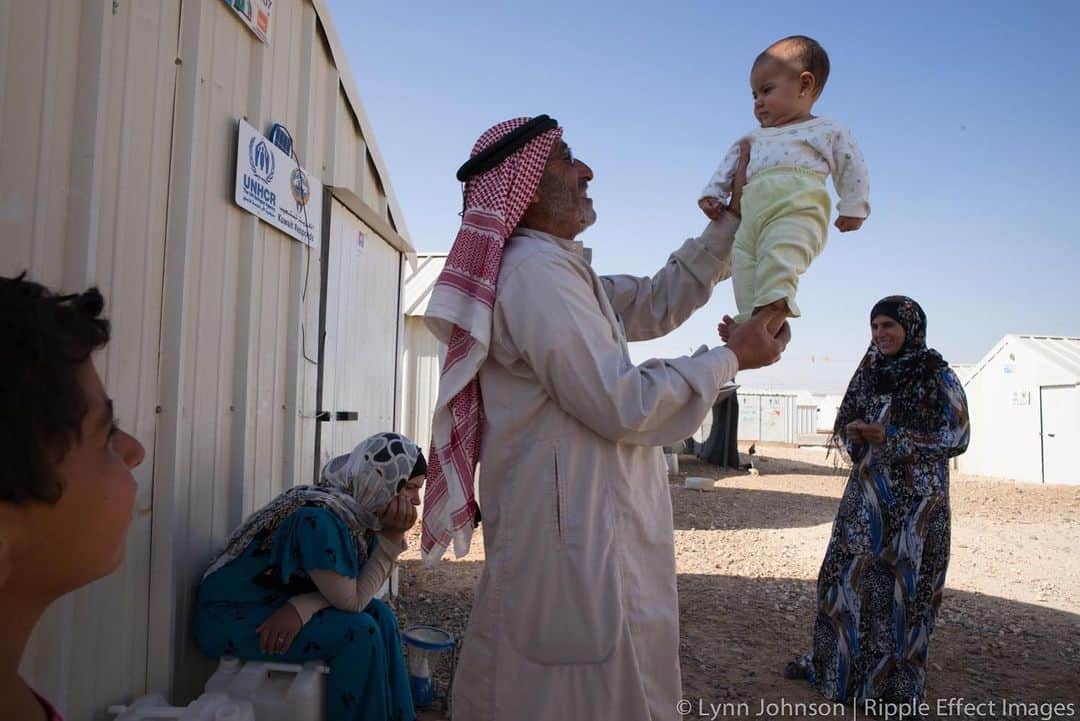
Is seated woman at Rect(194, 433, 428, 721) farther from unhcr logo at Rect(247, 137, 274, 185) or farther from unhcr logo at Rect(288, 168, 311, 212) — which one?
unhcr logo at Rect(288, 168, 311, 212)

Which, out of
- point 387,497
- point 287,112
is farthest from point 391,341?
point 387,497

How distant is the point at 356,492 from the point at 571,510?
6.00 ft

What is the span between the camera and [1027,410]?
18.5 m

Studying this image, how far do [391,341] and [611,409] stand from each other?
440cm

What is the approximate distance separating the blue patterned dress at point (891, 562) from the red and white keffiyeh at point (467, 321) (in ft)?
10.0

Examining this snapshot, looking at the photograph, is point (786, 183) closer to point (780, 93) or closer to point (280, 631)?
point (780, 93)

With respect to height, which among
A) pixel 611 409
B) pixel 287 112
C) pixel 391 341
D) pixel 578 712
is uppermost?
pixel 287 112

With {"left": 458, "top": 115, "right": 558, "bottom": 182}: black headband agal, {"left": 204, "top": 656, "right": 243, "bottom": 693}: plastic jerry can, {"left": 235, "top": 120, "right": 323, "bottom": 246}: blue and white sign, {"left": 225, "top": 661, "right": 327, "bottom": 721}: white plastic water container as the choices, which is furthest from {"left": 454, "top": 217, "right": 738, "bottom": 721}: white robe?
{"left": 235, "top": 120, "right": 323, "bottom": 246}: blue and white sign

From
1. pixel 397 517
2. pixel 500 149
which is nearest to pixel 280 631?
pixel 397 517

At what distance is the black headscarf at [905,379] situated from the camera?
167 inches

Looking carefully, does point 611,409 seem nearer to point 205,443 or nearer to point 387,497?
point 387,497

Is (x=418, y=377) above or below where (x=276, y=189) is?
below

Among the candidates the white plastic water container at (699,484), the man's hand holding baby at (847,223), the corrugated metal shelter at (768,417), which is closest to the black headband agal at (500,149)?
the man's hand holding baby at (847,223)

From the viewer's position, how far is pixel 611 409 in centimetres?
175
